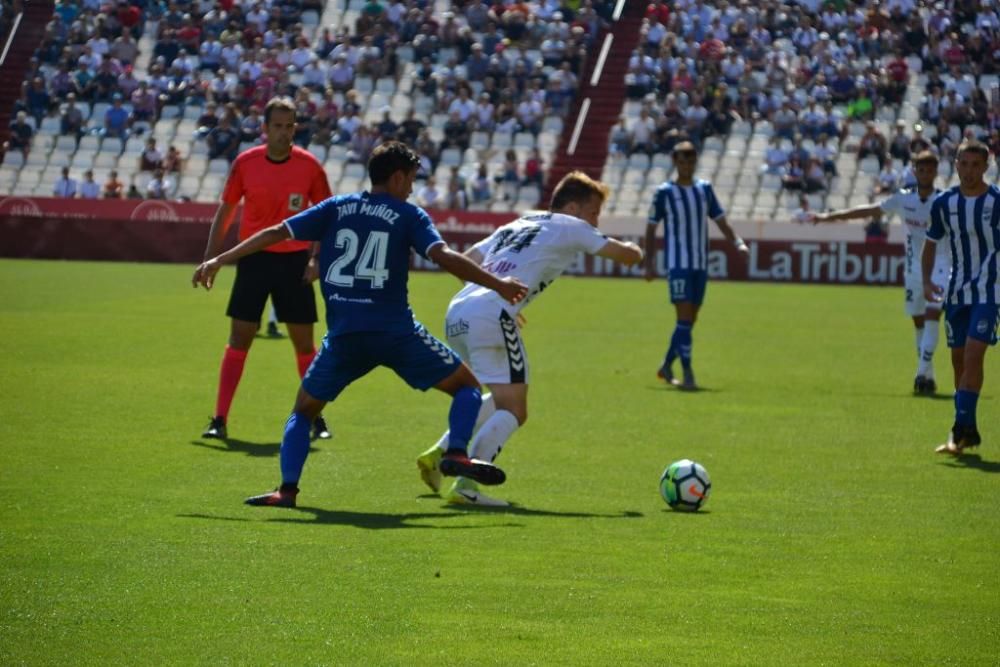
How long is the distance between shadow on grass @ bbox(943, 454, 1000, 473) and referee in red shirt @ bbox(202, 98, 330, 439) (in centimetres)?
418

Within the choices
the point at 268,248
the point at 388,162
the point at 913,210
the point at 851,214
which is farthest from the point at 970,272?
the point at 388,162

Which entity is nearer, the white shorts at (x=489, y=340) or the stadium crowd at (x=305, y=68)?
the white shorts at (x=489, y=340)

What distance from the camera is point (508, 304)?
30.2 feet

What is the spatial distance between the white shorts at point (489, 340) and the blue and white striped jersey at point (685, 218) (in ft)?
23.9

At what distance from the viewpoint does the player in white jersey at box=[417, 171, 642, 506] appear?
913 cm

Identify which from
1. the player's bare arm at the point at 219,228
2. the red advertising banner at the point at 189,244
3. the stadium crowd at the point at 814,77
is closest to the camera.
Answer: the player's bare arm at the point at 219,228

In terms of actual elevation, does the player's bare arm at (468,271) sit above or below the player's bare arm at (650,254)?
below

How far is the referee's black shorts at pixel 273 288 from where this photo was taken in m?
11.3

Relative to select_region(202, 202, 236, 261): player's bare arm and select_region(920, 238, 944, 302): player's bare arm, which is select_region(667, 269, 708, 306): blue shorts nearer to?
select_region(920, 238, 944, 302): player's bare arm

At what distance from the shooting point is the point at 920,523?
8.45 meters

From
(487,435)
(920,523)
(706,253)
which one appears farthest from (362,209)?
(706,253)

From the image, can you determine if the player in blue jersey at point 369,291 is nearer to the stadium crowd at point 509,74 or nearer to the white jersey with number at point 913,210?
the white jersey with number at point 913,210

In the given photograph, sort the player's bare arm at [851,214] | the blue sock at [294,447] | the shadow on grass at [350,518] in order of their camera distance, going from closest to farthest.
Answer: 1. the shadow on grass at [350,518]
2. the blue sock at [294,447]
3. the player's bare arm at [851,214]

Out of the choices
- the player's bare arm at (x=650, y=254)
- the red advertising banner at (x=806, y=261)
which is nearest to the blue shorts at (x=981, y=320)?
the player's bare arm at (x=650, y=254)
